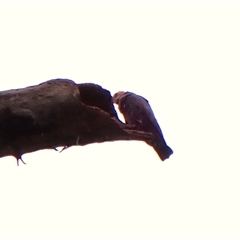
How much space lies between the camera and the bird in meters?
4.15

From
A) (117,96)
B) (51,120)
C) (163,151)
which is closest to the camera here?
(51,120)

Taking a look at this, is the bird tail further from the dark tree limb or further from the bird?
the dark tree limb

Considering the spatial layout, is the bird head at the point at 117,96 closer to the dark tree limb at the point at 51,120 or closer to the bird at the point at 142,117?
the bird at the point at 142,117

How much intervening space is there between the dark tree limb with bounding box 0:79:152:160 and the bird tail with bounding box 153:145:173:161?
252mm

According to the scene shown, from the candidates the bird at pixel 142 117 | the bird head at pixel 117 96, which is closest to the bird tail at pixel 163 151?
the bird at pixel 142 117

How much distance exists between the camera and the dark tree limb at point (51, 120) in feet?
12.4

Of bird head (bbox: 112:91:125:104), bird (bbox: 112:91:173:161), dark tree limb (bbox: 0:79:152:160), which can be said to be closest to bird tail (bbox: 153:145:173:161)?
bird (bbox: 112:91:173:161)

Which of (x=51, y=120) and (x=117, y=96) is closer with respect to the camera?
(x=51, y=120)

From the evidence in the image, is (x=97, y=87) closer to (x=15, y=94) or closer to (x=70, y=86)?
(x=70, y=86)

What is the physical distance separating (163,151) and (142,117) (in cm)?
27

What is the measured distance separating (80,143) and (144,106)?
0.54 m

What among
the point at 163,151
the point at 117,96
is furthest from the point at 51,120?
the point at 163,151

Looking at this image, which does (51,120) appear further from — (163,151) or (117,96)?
(163,151)

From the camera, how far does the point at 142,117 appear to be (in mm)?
4188
